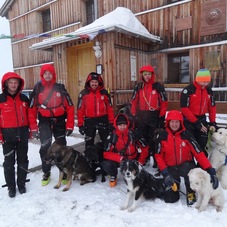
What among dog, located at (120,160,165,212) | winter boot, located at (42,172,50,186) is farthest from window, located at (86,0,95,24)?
dog, located at (120,160,165,212)

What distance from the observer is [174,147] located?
369cm

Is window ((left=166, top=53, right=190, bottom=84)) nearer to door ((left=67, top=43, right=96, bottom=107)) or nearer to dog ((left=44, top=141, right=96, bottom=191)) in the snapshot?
door ((left=67, top=43, right=96, bottom=107))

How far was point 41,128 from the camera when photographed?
425cm

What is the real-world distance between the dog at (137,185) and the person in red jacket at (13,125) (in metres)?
1.88

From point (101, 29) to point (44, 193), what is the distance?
5345 mm

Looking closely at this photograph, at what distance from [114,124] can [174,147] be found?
3.99ft

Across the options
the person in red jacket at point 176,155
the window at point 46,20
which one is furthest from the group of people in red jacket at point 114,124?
the window at point 46,20

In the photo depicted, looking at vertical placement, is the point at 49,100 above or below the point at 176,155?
above

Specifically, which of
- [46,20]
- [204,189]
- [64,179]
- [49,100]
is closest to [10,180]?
[64,179]

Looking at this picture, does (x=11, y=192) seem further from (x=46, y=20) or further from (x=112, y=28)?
(x=46, y=20)

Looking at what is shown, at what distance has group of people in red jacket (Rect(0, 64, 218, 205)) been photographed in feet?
12.1

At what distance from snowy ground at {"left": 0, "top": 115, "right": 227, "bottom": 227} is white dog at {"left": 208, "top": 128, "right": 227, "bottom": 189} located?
0.28 metres

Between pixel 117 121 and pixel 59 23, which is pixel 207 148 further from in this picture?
pixel 59 23

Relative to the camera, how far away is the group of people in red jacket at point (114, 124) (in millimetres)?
3688
